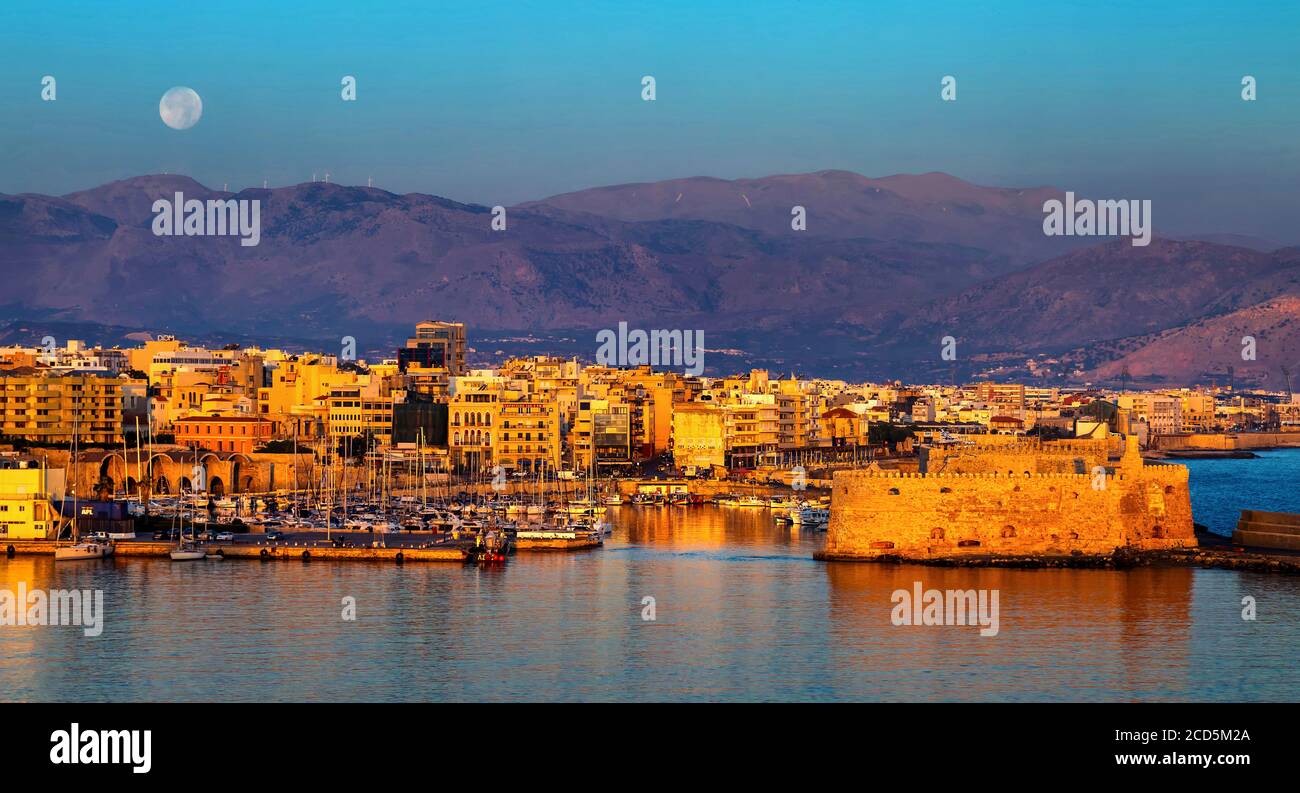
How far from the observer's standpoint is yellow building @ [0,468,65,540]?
4775 cm

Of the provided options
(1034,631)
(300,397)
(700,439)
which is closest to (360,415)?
(300,397)

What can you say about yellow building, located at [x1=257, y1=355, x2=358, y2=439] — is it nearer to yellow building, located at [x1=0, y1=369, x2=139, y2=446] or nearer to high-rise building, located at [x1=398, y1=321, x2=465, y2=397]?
high-rise building, located at [x1=398, y1=321, x2=465, y2=397]

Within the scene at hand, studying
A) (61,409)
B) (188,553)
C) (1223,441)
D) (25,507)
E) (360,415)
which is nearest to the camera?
(188,553)

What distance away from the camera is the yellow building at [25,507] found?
4775 centimetres

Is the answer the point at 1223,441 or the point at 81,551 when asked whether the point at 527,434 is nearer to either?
the point at 81,551

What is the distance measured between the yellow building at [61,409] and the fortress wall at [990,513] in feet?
130

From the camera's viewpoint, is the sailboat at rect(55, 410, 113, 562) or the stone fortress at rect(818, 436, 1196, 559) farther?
the sailboat at rect(55, 410, 113, 562)

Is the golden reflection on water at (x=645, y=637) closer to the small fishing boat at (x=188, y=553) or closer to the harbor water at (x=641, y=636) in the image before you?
the harbor water at (x=641, y=636)

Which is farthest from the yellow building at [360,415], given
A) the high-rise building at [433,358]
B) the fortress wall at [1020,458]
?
the fortress wall at [1020,458]

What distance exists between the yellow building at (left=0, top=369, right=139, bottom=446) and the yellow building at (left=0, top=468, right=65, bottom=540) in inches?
935

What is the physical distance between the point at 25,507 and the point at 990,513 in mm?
23149

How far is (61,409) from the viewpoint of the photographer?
73.4m

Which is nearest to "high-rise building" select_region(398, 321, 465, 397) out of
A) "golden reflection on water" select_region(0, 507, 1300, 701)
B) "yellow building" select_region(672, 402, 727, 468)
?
"yellow building" select_region(672, 402, 727, 468)
